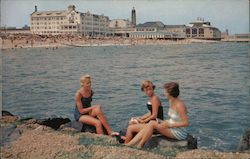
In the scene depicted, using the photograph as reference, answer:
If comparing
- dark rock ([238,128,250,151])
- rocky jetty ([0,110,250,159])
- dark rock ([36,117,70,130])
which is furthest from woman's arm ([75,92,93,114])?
dark rock ([238,128,250,151])

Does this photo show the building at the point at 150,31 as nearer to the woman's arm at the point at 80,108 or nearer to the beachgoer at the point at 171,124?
the woman's arm at the point at 80,108

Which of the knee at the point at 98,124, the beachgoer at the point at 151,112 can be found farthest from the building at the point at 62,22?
the beachgoer at the point at 151,112

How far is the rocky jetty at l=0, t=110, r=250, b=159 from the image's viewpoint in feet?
21.0

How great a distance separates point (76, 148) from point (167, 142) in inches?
63.8

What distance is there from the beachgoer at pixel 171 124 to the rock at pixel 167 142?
89 millimetres

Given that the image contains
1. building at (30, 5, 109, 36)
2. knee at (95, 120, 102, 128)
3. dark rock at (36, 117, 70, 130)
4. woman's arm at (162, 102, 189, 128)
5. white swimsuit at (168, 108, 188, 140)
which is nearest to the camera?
woman's arm at (162, 102, 189, 128)

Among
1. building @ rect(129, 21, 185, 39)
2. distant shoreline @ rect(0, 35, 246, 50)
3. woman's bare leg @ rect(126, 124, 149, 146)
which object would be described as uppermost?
building @ rect(129, 21, 185, 39)

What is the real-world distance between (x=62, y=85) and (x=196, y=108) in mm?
9656

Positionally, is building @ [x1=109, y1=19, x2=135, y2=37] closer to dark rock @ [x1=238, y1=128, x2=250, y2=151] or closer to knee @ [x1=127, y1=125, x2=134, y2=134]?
dark rock @ [x1=238, y1=128, x2=250, y2=151]

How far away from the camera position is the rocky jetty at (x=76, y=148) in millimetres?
6410

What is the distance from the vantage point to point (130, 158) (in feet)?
20.3

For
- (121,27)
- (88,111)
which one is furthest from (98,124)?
(121,27)

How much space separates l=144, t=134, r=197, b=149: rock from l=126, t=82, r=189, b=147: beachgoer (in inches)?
3.5

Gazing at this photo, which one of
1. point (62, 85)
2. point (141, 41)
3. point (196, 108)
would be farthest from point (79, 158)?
point (141, 41)
